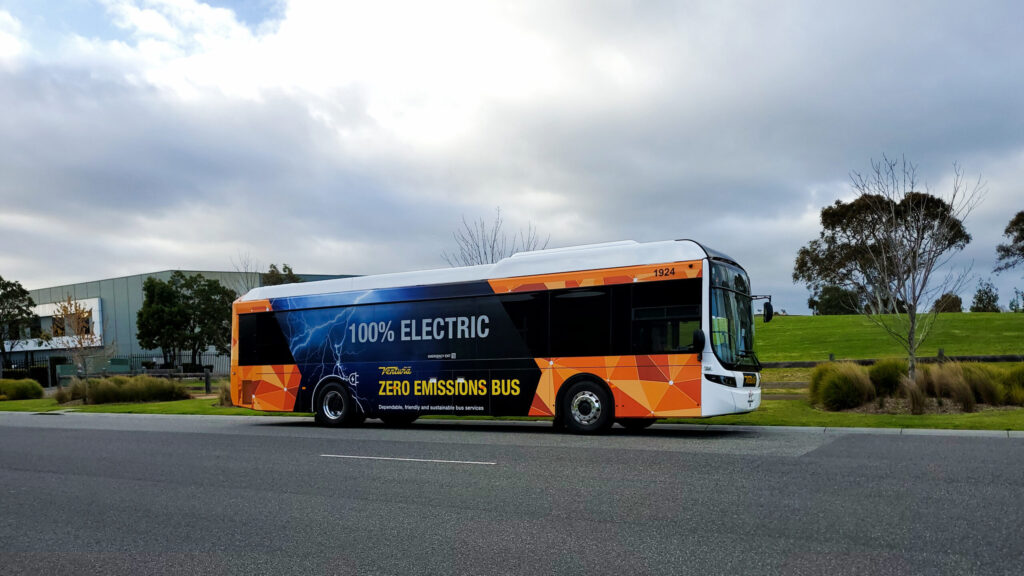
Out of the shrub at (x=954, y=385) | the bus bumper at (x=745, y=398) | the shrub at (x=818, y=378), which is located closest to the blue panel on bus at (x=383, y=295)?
the bus bumper at (x=745, y=398)

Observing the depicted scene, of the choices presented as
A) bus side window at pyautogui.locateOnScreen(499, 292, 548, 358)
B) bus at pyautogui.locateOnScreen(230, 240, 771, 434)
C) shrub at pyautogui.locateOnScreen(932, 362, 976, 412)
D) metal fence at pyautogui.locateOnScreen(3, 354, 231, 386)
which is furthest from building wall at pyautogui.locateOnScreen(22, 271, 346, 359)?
shrub at pyautogui.locateOnScreen(932, 362, 976, 412)

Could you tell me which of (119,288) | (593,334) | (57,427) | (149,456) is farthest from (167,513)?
(119,288)

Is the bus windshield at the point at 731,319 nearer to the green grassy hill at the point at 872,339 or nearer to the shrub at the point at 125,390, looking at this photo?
the green grassy hill at the point at 872,339

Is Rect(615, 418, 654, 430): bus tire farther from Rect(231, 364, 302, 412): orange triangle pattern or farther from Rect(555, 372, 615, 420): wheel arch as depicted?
Rect(231, 364, 302, 412): orange triangle pattern

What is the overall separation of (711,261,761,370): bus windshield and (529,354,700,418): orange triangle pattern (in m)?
0.62

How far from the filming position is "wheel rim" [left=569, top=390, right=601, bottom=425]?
46.4 ft

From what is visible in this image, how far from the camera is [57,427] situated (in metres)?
18.7

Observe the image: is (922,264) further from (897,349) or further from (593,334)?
(897,349)

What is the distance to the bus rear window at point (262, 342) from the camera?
18359 mm

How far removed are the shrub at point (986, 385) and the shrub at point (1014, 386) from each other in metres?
0.11

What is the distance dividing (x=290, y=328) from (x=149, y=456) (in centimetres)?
639

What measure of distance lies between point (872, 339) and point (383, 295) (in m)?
35.1

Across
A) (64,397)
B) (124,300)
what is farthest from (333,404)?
(124,300)

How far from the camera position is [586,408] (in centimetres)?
1427
